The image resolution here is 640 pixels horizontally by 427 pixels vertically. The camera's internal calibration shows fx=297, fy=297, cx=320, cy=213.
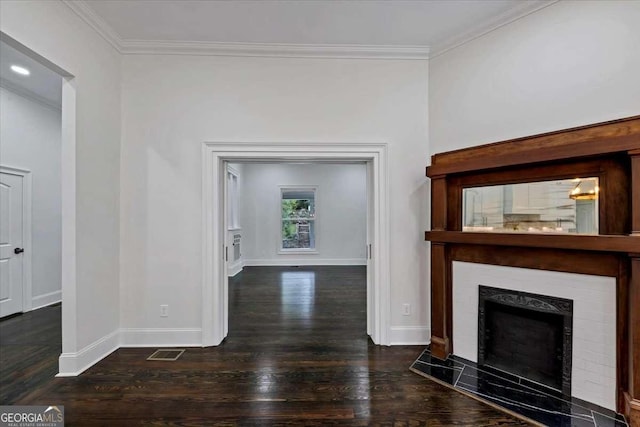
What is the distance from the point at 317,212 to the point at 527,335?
6597 mm

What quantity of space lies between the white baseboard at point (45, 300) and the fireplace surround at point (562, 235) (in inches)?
219

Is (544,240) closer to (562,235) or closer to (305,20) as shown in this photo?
(562,235)

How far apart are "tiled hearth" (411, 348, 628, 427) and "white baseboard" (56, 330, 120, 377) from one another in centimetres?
291

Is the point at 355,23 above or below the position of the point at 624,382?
above

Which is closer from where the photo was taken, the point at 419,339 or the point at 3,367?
the point at 3,367

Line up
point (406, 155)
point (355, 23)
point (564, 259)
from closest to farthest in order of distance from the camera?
point (564, 259)
point (355, 23)
point (406, 155)

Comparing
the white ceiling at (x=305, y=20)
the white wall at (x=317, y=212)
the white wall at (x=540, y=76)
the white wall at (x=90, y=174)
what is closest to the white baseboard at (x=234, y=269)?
the white wall at (x=317, y=212)

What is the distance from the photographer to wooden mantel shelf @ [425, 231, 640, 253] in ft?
6.28

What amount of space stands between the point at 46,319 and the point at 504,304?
5.49m

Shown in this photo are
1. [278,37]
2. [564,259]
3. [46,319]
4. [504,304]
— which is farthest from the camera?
[46,319]

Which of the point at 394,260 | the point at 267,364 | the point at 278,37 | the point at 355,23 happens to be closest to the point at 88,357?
the point at 267,364

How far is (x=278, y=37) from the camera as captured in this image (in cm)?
299

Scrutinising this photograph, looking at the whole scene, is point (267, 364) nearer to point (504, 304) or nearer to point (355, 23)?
point (504, 304)

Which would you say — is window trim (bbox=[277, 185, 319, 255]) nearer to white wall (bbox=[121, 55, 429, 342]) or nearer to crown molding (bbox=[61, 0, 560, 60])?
white wall (bbox=[121, 55, 429, 342])
